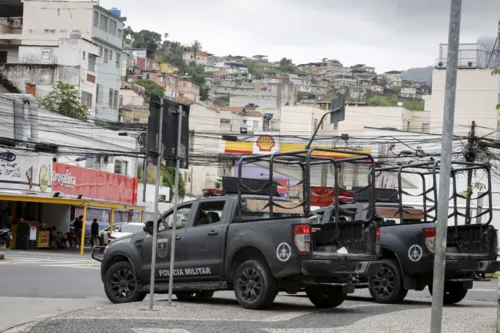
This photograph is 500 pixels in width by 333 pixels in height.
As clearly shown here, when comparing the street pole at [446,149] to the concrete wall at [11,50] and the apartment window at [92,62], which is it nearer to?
the apartment window at [92,62]

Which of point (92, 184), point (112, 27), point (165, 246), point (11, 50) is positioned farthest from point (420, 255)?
point (112, 27)

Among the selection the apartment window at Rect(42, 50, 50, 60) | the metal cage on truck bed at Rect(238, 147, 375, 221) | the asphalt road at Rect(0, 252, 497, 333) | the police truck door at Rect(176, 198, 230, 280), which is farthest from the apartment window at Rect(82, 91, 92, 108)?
the police truck door at Rect(176, 198, 230, 280)

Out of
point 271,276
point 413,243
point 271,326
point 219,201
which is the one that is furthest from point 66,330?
point 413,243

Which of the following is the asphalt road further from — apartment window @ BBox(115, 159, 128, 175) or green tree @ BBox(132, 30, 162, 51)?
green tree @ BBox(132, 30, 162, 51)

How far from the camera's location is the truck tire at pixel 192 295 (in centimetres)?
1711

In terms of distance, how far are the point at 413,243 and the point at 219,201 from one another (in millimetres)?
4122

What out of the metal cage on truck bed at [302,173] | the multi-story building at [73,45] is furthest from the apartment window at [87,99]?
the metal cage on truck bed at [302,173]

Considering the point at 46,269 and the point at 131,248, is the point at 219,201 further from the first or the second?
the point at 46,269

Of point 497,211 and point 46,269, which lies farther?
point 497,211

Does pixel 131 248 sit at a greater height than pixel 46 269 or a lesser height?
greater

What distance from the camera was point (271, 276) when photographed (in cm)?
1459

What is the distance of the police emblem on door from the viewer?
1638cm

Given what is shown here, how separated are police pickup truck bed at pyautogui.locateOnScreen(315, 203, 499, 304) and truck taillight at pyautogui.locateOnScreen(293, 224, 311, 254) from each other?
130 inches

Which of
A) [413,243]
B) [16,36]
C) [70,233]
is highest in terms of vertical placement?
[16,36]
